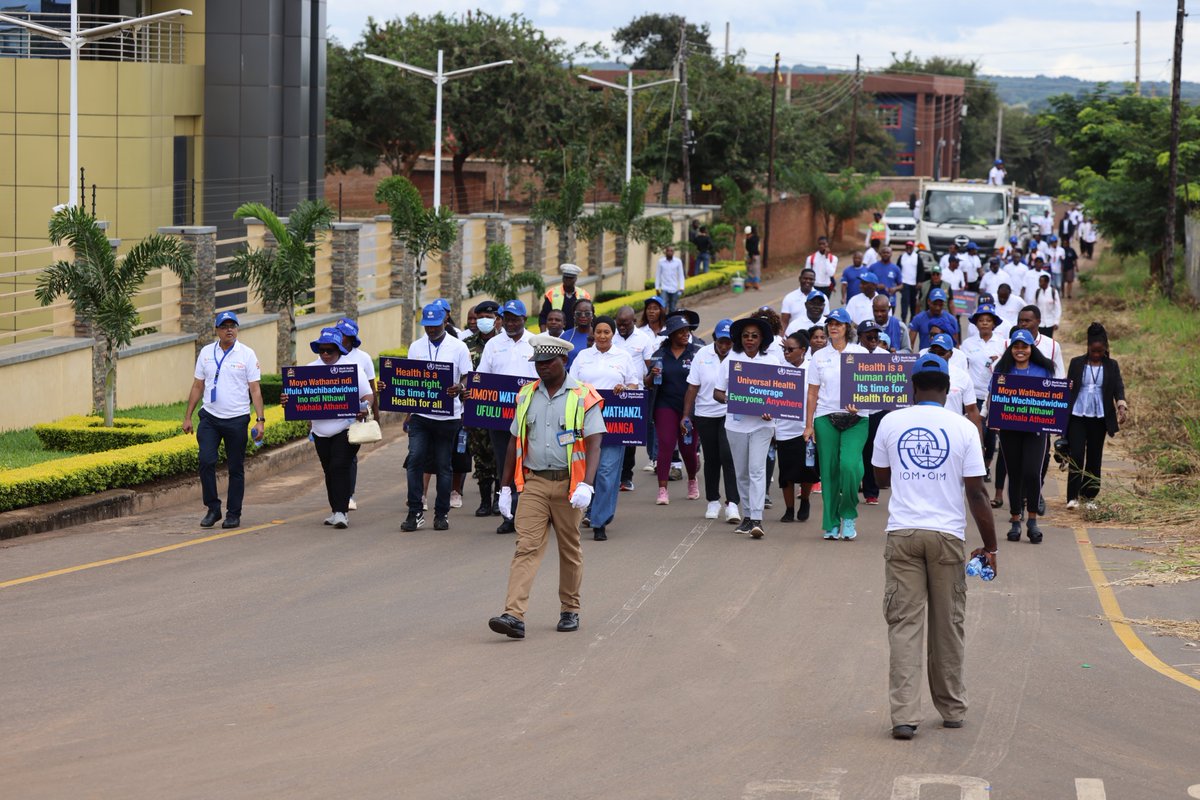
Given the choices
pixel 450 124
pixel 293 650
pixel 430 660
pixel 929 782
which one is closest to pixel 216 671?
pixel 293 650

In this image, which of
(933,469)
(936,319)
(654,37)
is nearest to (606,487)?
(933,469)

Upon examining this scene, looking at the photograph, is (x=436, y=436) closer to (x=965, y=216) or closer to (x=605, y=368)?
(x=605, y=368)

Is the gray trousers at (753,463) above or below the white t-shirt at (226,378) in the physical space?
below

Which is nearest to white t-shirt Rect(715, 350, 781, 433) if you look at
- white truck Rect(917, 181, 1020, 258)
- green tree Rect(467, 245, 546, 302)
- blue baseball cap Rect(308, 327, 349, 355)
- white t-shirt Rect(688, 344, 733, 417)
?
white t-shirt Rect(688, 344, 733, 417)

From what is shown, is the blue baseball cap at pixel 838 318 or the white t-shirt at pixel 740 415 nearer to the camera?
the white t-shirt at pixel 740 415

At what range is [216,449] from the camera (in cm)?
1366

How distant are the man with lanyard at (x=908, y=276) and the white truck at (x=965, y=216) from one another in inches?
400

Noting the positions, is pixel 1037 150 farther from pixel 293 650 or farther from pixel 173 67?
pixel 293 650

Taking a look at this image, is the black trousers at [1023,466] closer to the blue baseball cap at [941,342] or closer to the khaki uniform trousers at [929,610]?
the blue baseball cap at [941,342]

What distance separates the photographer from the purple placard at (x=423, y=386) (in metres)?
13.6

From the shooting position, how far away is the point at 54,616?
10117 millimetres

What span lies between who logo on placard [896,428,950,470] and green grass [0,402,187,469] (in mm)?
9999

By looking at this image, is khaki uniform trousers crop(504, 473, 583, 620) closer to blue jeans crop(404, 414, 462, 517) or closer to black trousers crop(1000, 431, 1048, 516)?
blue jeans crop(404, 414, 462, 517)

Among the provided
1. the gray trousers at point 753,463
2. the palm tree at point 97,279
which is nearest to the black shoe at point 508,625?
the gray trousers at point 753,463
